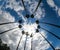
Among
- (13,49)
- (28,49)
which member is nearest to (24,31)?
(13,49)

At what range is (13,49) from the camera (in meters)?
42.0

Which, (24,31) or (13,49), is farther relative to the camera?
(13,49)

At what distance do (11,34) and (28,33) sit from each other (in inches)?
693

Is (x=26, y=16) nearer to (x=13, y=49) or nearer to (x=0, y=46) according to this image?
(x=0, y=46)

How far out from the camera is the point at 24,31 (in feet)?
94.5

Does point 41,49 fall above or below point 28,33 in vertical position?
below

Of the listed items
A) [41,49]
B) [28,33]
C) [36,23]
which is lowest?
[41,49]

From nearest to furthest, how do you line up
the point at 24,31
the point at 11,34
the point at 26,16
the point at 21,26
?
the point at 26,16, the point at 21,26, the point at 24,31, the point at 11,34

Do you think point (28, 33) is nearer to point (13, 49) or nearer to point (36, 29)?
point (36, 29)

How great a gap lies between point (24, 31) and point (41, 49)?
21.3 meters

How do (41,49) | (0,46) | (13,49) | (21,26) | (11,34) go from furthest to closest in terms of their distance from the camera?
1. (41,49)
2. (11,34)
3. (13,49)
4. (0,46)
5. (21,26)

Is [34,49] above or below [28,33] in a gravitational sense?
below

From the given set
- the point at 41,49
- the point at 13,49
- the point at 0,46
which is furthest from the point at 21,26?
the point at 41,49

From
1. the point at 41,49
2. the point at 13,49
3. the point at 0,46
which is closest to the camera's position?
the point at 0,46
